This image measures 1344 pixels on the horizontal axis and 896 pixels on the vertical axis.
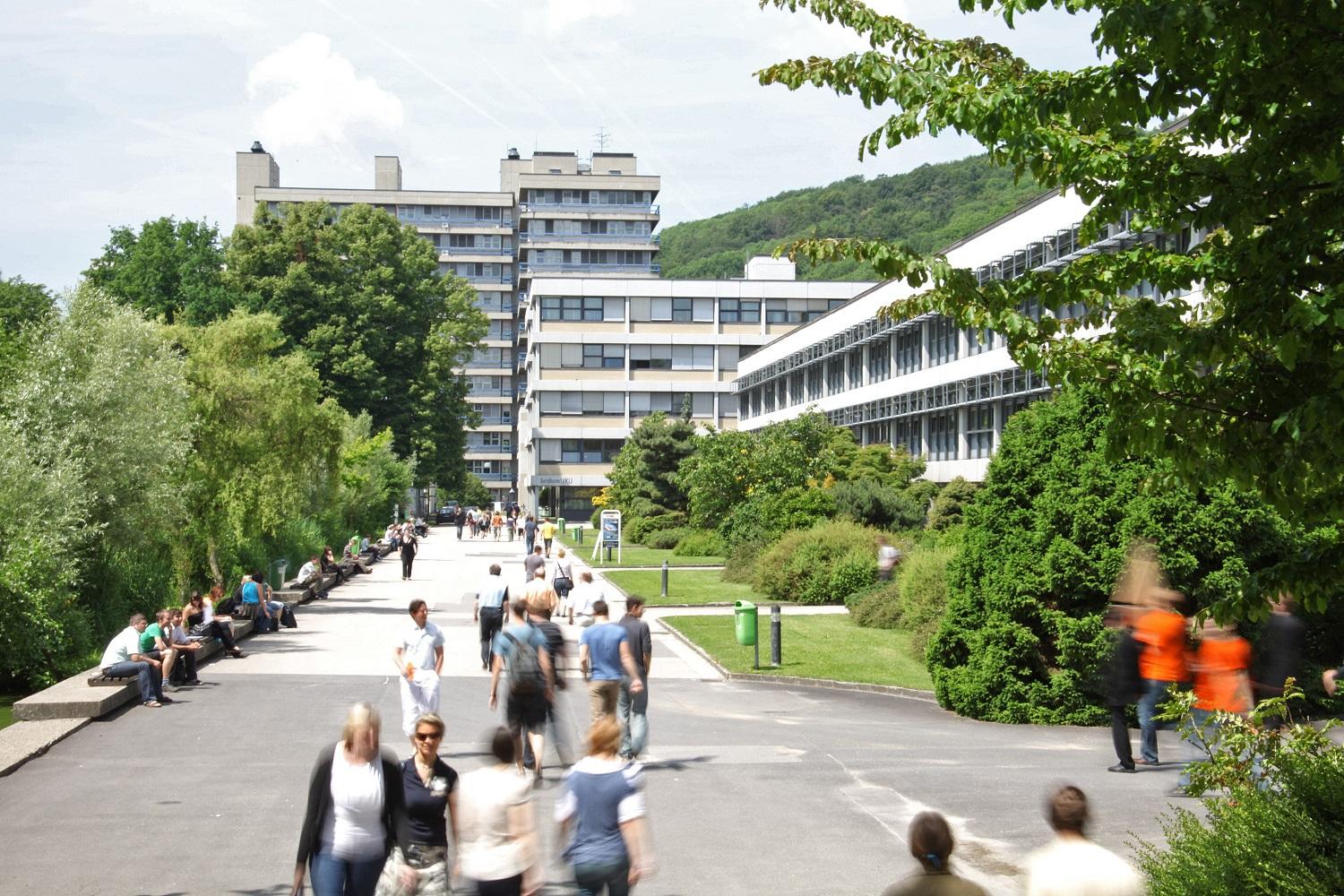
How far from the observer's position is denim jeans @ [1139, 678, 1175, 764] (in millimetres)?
13297

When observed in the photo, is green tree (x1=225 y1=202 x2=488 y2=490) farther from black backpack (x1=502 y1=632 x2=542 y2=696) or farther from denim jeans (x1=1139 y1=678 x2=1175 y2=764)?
denim jeans (x1=1139 y1=678 x2=1175 y2=764)

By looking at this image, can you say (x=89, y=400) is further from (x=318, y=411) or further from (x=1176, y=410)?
(x=1176, y=410)

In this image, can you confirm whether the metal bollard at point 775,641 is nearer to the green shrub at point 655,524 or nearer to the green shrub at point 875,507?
the green shrub at point 875,507

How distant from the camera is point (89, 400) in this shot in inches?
1038

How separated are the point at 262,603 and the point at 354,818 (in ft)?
76.1

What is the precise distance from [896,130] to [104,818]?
8.63 metres

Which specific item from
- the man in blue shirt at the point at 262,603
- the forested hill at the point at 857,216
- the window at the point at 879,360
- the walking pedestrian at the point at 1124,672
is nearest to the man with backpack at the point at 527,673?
the walking pedestrian at the point at 1124,672

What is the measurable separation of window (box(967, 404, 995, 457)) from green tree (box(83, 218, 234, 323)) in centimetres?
3802

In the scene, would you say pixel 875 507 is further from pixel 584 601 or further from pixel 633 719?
pixel 633 719

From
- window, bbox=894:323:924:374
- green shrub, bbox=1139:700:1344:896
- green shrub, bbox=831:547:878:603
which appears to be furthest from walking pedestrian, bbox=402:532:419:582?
green shrub, bbox=1139:700:1344:896

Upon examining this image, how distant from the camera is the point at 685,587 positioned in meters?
40.4

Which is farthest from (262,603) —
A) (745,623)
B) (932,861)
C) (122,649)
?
(932,861)

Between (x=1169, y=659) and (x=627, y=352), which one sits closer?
(x=1169, y=659)

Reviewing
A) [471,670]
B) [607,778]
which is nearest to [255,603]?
[471,670]
